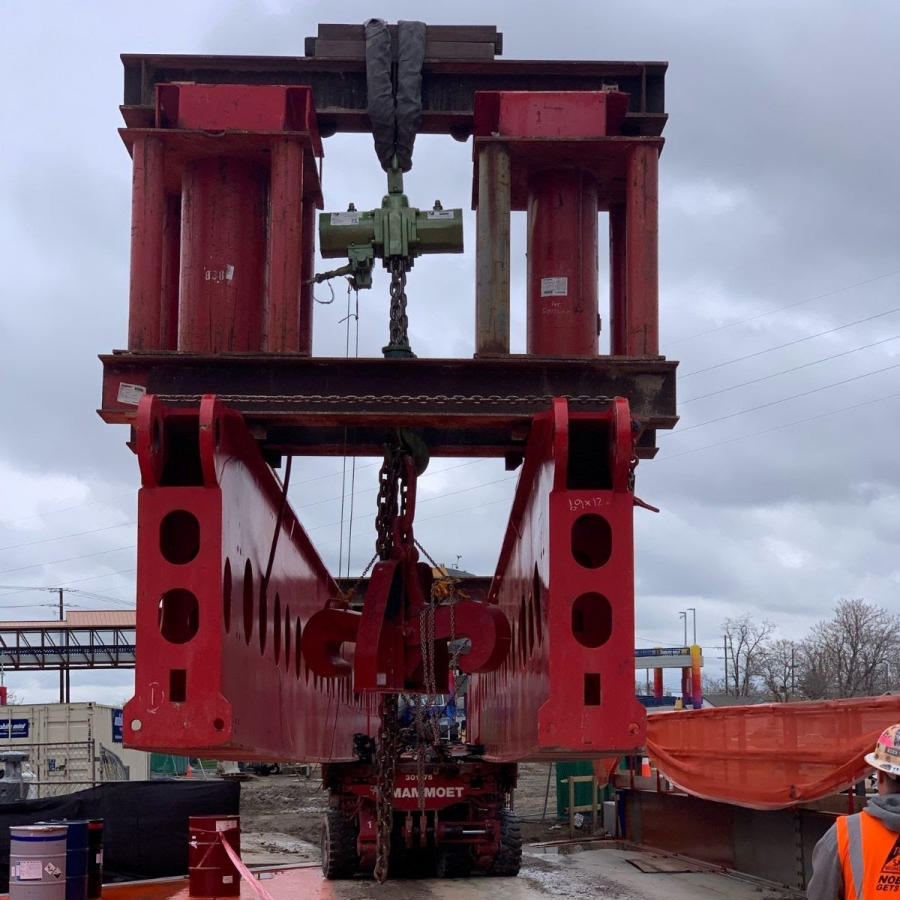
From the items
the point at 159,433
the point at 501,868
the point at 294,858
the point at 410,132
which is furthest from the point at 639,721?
the point at 294,858

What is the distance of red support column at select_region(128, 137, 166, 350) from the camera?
27.7 ft

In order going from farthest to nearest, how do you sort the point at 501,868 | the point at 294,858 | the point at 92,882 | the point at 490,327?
1. the point at 294,858
2. the point at 501,868
3. the point at 92,882
4. the point at 490,327

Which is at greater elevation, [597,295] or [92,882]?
[597,295]

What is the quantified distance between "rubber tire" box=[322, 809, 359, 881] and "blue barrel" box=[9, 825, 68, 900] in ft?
10.6

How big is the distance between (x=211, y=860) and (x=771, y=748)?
627 centimetres

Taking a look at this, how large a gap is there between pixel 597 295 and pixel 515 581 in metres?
2.53

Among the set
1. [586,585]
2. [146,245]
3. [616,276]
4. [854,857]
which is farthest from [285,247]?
[854,857]

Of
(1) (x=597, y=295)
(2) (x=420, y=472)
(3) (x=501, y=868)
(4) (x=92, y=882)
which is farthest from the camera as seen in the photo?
(3) (x=501, y=868)

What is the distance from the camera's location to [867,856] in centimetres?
357

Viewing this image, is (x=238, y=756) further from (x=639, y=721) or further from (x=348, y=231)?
(x=348, y=231)

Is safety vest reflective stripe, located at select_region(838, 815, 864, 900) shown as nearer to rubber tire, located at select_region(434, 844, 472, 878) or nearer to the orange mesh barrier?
the orange mesh barrier

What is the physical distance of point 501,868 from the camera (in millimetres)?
15367

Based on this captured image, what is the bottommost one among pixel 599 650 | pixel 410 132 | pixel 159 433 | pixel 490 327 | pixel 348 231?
pixel 599 650

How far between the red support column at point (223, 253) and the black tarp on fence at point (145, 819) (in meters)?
8.35
